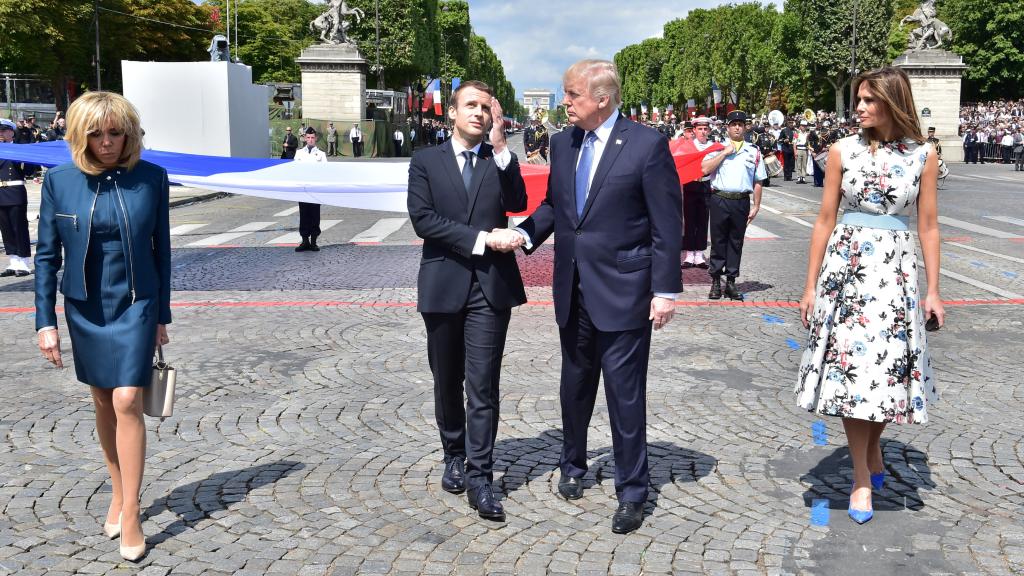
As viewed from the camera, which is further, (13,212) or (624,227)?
(13,212)

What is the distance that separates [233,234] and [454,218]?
505 inches

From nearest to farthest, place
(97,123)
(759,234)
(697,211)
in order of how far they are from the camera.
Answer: (97,123)
(697,211)
(759,234)

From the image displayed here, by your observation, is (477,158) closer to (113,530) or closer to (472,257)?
(472,257)

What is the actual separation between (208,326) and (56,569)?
5.13 m

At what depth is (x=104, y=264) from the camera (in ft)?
12.8

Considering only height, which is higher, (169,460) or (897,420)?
(897,420)

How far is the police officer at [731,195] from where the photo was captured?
979 cm

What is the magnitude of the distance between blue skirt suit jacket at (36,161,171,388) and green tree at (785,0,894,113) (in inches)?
2812

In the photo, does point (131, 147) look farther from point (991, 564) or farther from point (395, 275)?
point (395, 275)

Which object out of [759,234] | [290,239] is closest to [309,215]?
[290,239]

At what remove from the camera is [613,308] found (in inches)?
165

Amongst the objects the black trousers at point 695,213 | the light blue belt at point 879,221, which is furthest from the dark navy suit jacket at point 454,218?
the black trousers at point 695,213

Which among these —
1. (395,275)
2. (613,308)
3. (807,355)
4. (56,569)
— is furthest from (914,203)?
(395,275)

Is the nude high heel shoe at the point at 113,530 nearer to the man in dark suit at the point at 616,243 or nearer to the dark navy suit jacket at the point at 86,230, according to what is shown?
the dark navy suit jacket at the point at 86,230
